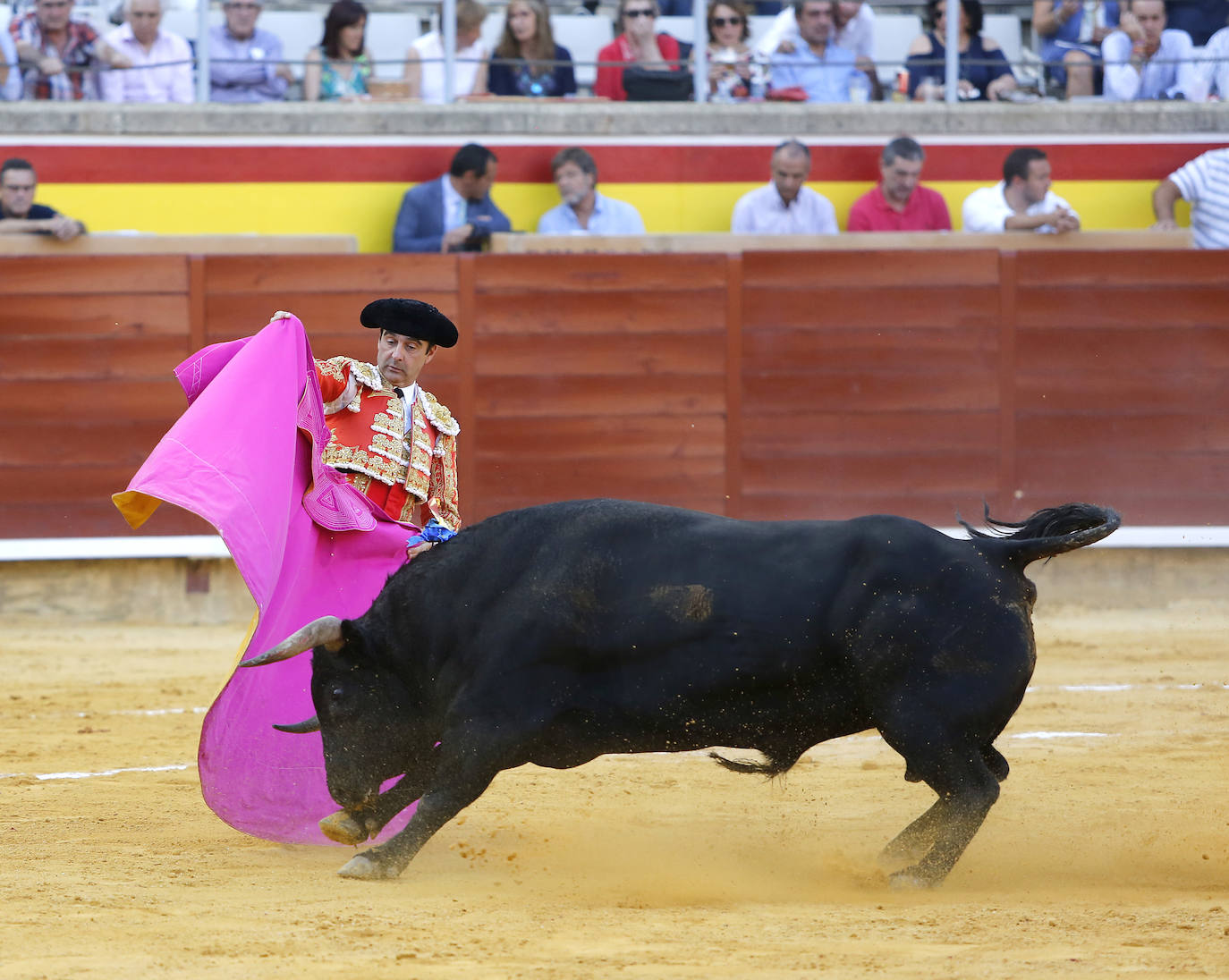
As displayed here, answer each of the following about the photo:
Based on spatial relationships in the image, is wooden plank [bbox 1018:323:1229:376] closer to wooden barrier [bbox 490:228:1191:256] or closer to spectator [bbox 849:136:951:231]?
wooden barrier [bbox 490:228:1191:256]

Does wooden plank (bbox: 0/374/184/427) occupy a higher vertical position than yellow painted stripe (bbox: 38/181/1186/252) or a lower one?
lower

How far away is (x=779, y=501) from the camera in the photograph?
7.73 meters

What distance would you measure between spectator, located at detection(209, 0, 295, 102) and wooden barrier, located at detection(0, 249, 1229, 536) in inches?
38.3

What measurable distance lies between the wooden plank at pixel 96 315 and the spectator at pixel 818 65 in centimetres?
297

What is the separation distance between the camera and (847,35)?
27.3 feet

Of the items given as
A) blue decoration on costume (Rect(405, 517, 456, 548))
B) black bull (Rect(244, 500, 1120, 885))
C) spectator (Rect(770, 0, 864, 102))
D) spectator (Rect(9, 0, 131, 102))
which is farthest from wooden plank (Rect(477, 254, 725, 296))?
black bull (Rect(244, 500, 1120, 885))

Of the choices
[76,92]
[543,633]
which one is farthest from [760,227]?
[543,633]

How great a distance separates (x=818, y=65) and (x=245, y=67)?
2617mm

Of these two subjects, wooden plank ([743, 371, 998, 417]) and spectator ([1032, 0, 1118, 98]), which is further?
spectator ([1032, 0, 1118, 98])

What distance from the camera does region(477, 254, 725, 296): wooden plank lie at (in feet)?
24.7

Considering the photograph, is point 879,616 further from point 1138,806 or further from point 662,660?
point 1138,806

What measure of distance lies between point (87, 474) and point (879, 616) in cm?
486

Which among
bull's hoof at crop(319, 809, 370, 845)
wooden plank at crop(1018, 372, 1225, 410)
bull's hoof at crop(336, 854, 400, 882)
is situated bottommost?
bull's hoof at crop(336, 854, 400, 882)

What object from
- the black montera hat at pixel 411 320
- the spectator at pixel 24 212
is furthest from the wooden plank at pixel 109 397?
the black montera hat at pixel 411 320
